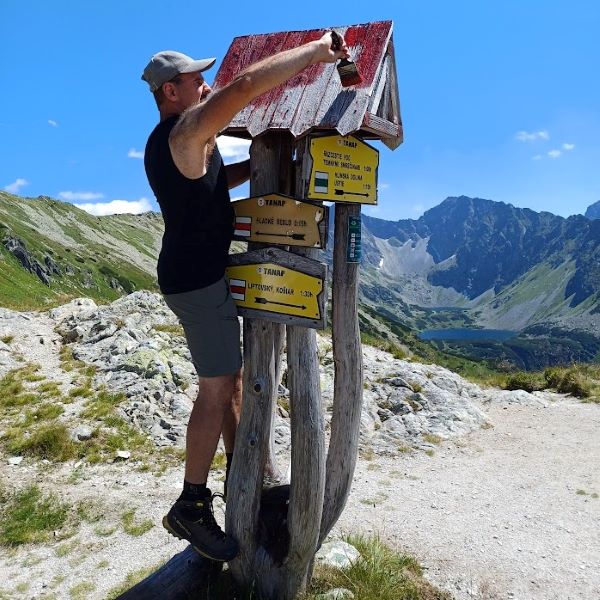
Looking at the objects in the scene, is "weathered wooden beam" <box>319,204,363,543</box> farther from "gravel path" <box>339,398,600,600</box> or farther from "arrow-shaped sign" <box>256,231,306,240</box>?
"gravel path" <box>339,398,600,600</box>

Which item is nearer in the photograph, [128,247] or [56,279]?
[56,279]

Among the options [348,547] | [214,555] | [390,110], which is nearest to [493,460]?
[348,547]

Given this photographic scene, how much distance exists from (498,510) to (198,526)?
5753mm

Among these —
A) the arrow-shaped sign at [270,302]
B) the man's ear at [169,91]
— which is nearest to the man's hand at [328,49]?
the man's ear at [169,91]

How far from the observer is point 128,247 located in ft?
565

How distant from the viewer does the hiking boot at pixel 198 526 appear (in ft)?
15.6

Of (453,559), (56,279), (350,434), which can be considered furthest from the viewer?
(56,279)

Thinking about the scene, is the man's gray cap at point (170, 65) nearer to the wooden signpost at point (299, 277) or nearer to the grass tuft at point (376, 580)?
the wooden signpost at point (299, 277)

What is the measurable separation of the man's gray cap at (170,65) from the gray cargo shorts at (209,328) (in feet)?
5.56

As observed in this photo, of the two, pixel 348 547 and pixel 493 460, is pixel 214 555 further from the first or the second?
pixel 493 460

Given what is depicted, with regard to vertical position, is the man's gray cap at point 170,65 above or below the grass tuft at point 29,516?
above

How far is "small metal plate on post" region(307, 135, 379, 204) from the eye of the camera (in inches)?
178

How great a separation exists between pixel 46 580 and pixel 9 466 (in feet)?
11.8

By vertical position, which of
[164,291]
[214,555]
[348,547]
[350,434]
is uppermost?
[164,291]
